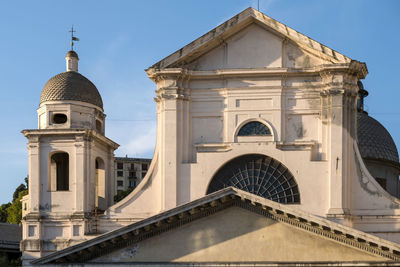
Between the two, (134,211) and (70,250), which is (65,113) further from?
(70,250)

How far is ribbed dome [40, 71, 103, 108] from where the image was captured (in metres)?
39.7

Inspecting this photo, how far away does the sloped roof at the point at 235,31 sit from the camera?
37.4 metres

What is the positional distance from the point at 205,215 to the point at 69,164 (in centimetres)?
1093

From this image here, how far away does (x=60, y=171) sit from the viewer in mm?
41938

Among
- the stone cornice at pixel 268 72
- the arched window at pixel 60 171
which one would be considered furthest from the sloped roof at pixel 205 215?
the arched window at pixel 60 171

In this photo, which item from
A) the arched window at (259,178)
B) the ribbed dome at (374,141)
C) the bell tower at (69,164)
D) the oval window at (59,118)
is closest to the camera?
the arched window at (259,178)

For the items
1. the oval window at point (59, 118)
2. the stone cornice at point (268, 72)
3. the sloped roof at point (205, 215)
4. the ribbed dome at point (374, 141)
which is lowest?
the sloped roof at point (205, 215)

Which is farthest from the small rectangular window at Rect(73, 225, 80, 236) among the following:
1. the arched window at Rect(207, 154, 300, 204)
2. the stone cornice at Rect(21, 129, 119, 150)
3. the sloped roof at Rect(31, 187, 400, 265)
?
the sloped roof at Rect(31, 187, 400, 265)

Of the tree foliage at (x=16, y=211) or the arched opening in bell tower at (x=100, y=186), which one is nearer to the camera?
the arched opening in bell tower at (x=100, y=186)

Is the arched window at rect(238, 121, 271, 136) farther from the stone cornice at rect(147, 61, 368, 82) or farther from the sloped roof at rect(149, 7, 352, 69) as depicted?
the sloped roof at rect(149, 7, 352, 69)

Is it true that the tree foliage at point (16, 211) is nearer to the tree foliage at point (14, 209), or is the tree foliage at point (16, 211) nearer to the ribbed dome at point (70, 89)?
the tree foliage at point (14, 209)

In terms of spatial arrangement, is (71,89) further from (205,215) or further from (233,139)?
(205,215)

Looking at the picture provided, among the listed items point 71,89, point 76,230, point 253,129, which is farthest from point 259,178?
point 71,89

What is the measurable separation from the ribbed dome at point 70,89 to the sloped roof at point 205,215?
11.1m
